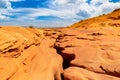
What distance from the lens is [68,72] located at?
11.9 m

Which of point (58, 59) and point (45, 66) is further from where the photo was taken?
point (58, 59)

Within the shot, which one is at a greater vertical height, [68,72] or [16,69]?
[16,69]

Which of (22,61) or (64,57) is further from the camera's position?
(64,57)

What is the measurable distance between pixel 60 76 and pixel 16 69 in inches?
147

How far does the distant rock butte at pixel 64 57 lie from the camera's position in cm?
946

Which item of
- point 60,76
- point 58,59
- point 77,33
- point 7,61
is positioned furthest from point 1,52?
point 77,33

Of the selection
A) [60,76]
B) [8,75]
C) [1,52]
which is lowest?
[60,76]

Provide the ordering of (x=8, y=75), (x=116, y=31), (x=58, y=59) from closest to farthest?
1. (x=8, y=75)
2. (x=58, y=59)
3. (x=116, y=31)

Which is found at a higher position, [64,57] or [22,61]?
[22,61]

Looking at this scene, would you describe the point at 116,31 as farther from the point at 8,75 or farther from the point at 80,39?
the point at 8,75

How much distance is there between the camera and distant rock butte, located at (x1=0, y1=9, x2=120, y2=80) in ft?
31.0

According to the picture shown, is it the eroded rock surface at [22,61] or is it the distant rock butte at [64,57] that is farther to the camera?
the distant rock butte at [64,57]

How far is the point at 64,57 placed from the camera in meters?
15.5

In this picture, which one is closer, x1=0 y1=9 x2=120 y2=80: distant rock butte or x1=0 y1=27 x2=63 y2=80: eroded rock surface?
x1=0 y1=27 x2=63 y2=80: eroded rock surface
